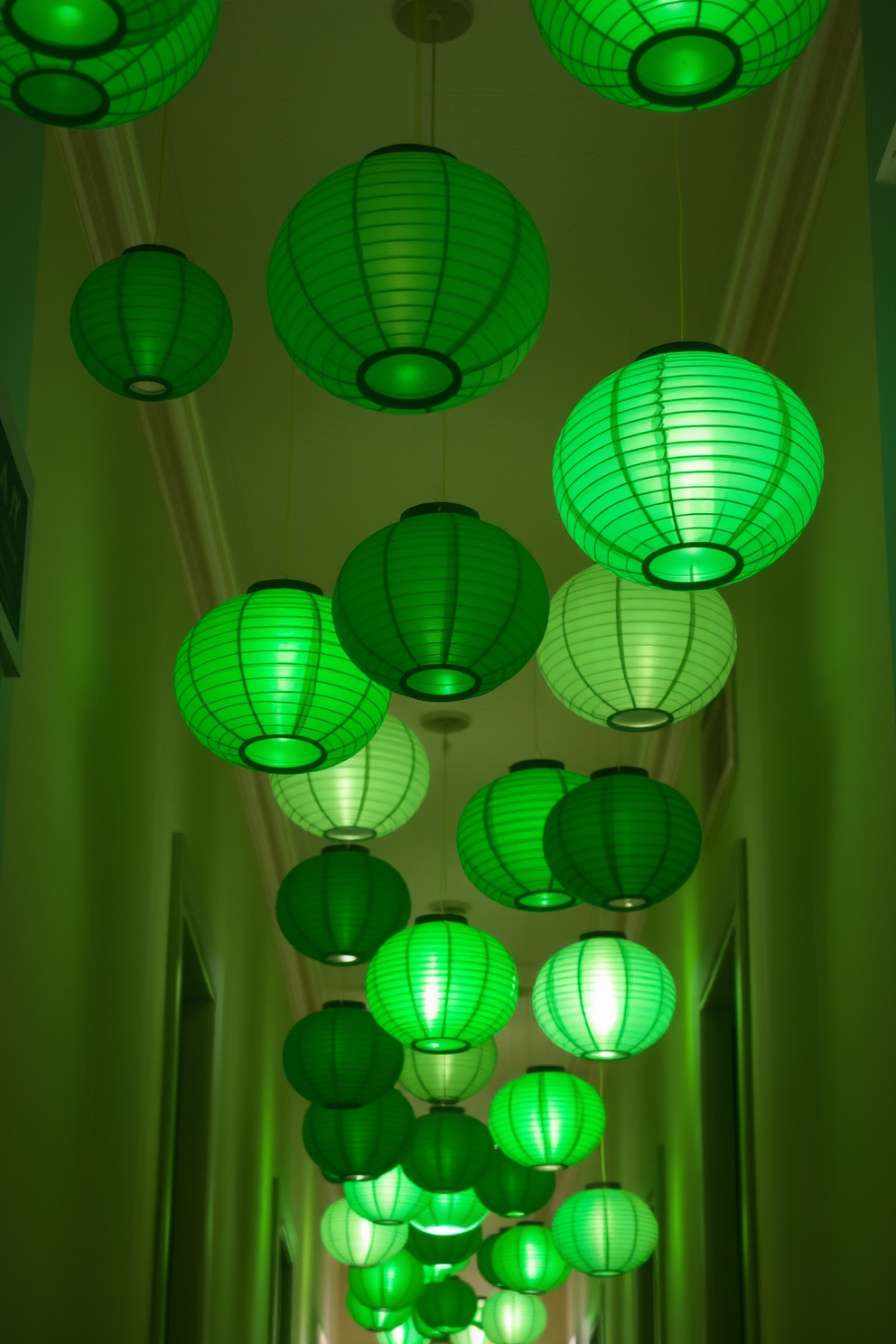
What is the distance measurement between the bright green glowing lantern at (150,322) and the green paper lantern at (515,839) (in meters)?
1.49

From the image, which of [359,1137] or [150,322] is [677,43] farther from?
[359,1137]

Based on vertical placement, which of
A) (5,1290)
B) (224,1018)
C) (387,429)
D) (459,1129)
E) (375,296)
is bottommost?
(5,1290)

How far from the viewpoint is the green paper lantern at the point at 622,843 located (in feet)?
10.9

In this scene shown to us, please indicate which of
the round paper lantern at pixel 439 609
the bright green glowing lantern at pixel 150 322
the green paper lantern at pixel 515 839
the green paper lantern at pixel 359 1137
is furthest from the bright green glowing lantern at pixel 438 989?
the bright green glowing lantern at pixel 150 322

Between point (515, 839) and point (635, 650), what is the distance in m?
0.87

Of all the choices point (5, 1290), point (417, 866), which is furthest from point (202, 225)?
point (417, 866)

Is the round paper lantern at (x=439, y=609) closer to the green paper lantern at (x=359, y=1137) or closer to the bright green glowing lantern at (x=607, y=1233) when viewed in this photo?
the green paper lantern at (x=359, y=1137)

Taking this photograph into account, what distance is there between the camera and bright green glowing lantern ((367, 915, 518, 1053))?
427 centimetres

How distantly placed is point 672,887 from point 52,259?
1.96m

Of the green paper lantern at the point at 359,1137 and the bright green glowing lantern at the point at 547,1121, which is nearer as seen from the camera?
the green paper lantern at the point at 359,1137

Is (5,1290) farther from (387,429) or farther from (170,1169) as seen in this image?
(387,429)

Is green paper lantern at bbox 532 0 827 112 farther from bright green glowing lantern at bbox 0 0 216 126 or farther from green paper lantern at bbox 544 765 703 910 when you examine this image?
green paper lantern at bbox 544 765 703 910

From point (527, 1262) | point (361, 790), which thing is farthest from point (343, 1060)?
point (527, 1262)

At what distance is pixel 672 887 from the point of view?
3381 mm
